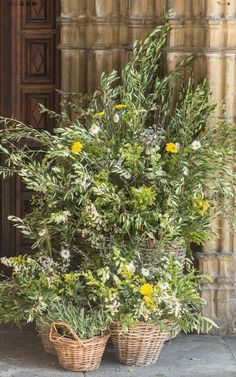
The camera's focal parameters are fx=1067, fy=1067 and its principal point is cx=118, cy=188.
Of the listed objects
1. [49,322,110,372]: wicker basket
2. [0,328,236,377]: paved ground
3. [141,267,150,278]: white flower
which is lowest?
[0,328,236,377]: paved ground

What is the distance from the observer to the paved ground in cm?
653

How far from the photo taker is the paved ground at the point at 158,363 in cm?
653

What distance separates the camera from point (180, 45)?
7207 mm

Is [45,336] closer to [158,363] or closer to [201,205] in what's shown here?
[158,363]

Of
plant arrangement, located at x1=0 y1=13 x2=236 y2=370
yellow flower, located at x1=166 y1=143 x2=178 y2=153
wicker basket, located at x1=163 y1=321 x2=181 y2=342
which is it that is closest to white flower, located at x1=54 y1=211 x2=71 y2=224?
plant arrangement, located at x1=0 y1=13 x2=236 y2=370

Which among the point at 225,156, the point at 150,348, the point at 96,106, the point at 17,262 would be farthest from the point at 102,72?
the point at 150,348

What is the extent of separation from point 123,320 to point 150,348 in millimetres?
325

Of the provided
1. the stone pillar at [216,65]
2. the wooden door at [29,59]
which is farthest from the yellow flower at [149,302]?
the wooden door at [29,59]

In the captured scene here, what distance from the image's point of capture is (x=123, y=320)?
21.0 ft

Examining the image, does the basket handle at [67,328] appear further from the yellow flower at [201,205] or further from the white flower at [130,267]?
the yellow flower at [201,205]

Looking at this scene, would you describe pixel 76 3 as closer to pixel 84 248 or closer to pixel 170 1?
pixel 170 1

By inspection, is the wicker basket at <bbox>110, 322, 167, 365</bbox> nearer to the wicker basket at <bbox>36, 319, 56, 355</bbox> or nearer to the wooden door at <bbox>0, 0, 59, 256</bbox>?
the wicker basket at <bbox>36, 319, 56, 355</bbox>

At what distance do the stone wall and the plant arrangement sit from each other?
23 cm

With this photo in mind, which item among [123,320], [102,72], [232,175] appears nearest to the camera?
[123,320]
